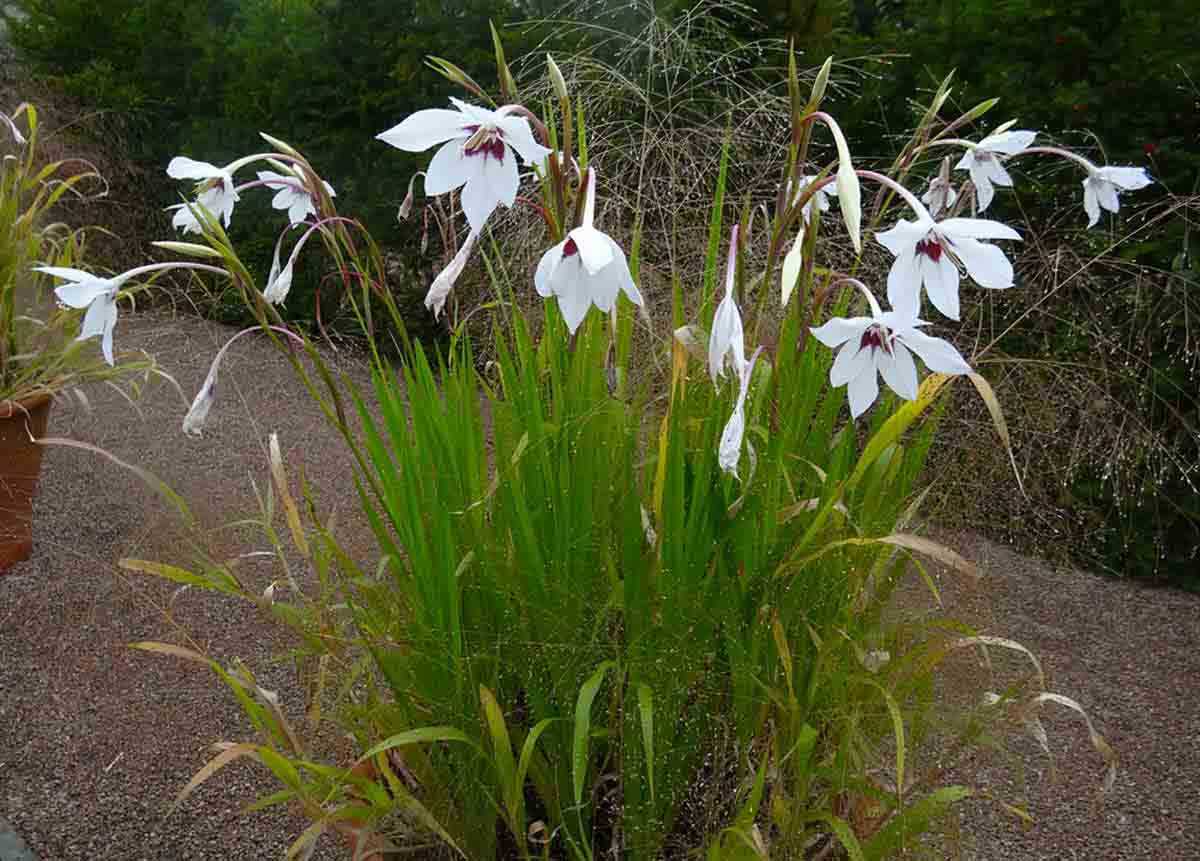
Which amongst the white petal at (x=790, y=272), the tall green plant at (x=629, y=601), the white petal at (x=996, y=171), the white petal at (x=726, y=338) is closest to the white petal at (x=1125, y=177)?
the white petal at (x=996, y=171)

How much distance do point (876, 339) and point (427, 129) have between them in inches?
20.6

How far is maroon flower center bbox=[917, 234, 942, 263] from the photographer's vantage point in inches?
42.0

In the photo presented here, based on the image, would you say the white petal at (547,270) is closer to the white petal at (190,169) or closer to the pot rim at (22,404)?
the white petal at (190,169)

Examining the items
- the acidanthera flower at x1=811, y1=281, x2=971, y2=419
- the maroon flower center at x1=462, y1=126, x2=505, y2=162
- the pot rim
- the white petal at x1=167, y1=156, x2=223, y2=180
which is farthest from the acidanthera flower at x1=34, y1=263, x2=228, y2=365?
the pot rim

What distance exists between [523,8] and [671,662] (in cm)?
428

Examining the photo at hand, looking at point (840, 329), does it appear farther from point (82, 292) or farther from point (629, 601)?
point (82, 292)

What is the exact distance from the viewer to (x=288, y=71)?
17.0 ft

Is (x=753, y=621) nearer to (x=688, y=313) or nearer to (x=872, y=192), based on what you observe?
(x=688, y=313)

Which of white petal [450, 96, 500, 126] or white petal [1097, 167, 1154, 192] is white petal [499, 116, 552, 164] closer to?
white petal [450, 96, 500, 126]

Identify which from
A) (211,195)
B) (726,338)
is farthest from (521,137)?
(211,195)

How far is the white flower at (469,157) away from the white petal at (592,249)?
0.36ft

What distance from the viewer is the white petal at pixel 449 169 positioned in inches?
43.9

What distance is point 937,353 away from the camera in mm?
1166

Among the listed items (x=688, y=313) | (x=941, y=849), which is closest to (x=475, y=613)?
(x=941, y=849)
